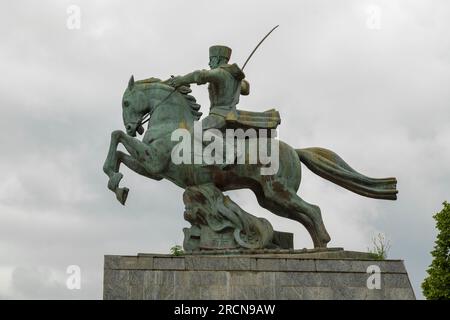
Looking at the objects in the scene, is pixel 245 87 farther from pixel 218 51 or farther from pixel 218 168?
pixel 218 168

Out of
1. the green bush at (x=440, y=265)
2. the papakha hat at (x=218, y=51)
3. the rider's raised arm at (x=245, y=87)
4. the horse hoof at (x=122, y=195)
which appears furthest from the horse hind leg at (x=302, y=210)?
the green bush at (x=440, y=265)

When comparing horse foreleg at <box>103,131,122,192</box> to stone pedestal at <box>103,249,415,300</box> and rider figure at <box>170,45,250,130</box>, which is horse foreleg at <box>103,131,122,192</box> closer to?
rider figure at <box>170,45,250,130</box>

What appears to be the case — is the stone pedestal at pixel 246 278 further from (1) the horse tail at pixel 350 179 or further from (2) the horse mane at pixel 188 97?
(2) the horse mane at pixel 188 97

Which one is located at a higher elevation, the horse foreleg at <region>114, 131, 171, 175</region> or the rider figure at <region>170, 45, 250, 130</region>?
the rider figure at <region>170, 45, 250, 130</region>

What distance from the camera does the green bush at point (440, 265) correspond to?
83.5ft

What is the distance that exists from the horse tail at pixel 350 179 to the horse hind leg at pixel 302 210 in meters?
Answer: 0.76

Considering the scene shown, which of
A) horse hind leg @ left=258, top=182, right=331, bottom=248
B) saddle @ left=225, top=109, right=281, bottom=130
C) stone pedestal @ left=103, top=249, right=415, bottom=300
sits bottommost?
stone pedestal @ left=103, top=249, right=415, bottom=300

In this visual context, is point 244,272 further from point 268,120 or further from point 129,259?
point 268,120

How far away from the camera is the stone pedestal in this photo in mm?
14758

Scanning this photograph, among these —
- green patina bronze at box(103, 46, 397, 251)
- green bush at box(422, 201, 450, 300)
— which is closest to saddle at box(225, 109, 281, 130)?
green patina bronze at box(103, 46, 397, 251)

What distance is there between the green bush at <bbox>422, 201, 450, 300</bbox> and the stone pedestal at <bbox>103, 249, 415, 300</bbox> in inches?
426

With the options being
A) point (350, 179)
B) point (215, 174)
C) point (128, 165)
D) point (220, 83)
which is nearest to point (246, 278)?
point (215, 174)

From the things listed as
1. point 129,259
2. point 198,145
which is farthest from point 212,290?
point 198,145

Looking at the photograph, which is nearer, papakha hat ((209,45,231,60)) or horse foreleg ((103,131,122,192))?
horse foreleg ((103,131,122,192))
